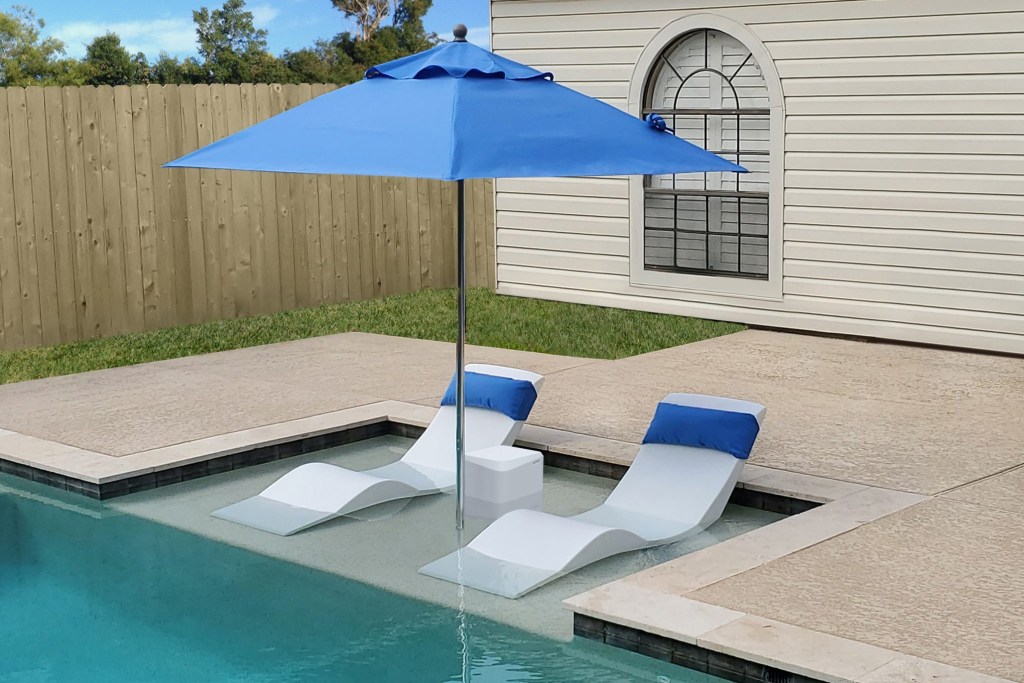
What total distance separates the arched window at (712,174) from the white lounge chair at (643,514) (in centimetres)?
509

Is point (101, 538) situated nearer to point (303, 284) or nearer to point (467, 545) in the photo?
point (467, 545)

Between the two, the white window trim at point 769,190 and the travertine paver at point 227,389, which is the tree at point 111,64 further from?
the travertine paver at point 227,389

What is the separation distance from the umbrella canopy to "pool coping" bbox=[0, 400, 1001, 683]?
1.60m

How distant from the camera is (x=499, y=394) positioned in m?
7.18

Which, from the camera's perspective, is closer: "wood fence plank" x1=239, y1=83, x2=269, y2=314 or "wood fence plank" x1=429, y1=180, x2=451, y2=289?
"wood fence plank" x1=239, y1=83, x2=269, y2=314

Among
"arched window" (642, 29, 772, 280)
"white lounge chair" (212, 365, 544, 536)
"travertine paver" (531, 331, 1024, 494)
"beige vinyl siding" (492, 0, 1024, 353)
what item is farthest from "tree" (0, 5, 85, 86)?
"white lounge chair" (212, 365, 544, 536)

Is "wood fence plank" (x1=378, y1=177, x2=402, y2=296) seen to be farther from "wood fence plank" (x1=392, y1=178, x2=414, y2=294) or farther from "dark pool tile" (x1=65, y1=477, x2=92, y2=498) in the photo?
"dark pool tile" (x1=65, y1=477, x2=92, y2=498)

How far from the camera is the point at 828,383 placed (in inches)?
349

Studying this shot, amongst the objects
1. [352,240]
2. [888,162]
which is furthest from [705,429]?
[352,240]

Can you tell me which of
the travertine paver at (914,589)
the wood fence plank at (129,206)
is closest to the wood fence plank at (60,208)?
the wood fence plank at (129,206)

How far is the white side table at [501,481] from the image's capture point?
20.9ft

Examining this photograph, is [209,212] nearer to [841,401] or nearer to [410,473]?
[410,473]

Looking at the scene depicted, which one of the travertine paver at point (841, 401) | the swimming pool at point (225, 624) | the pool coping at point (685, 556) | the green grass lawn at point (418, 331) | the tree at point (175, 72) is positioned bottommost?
the swimming pool at point (225, 624)

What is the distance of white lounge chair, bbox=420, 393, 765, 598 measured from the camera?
5.45 meters
